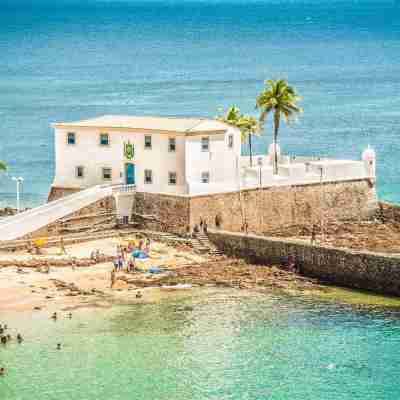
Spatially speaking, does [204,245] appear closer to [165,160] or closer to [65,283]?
[165,160]

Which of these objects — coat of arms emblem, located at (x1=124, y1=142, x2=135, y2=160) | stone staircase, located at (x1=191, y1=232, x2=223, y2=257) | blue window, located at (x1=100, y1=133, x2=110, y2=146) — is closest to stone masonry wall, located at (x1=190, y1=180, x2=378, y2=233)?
stone staircase, located at (x1=191, y1=232, x2=223, y2=257)

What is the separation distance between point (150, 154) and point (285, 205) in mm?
7142

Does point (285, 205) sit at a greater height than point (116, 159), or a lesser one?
lesser

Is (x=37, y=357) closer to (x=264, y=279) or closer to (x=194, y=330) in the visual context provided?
(x=194, y=330)

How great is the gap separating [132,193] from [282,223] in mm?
7537

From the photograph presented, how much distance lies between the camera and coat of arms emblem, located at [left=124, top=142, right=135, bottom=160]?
2894 inches

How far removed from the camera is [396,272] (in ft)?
201

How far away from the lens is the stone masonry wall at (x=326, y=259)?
61.9 m

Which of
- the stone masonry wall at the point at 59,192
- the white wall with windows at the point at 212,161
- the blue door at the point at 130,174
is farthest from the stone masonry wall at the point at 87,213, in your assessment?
the white wall with windows at the point at 212,161

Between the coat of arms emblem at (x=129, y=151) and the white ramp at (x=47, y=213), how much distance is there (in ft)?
6.26

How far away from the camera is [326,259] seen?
6444 centimetres

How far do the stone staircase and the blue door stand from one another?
5.17m

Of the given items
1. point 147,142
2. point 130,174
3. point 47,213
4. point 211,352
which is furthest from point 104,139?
point 211,352

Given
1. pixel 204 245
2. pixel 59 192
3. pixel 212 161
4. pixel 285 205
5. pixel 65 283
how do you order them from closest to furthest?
pixel 65 283, pixel 204 245, pixel 212 161, pixel 285 205, pixel 59 192
